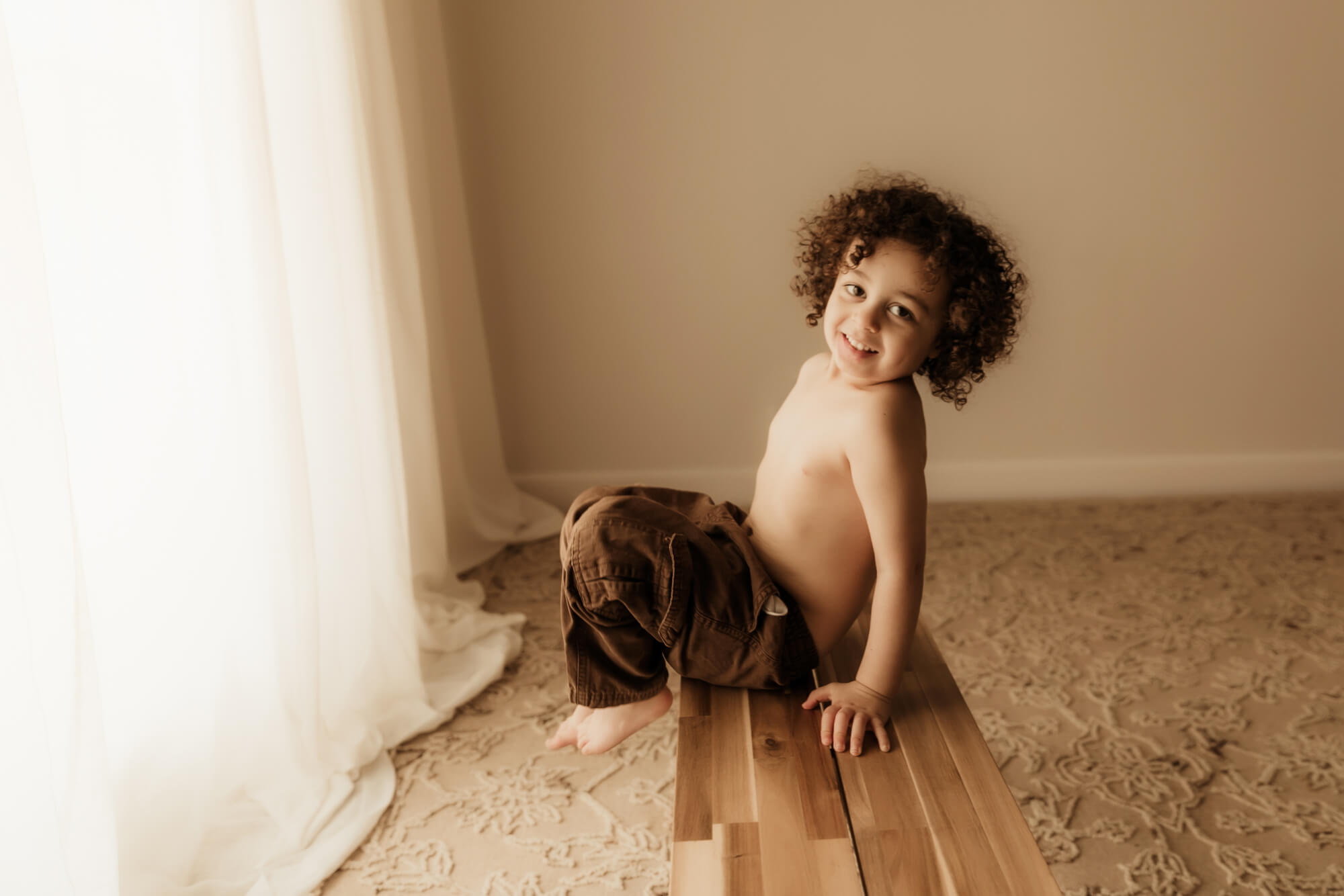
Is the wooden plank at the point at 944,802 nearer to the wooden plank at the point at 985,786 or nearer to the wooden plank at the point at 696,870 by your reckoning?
the wooden plank at the point at 985,786

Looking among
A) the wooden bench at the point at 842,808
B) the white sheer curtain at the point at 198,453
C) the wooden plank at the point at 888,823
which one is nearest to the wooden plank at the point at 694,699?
the wooden bench at the point at 842,808

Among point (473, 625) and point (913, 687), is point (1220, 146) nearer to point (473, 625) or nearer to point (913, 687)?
point (913, 687)

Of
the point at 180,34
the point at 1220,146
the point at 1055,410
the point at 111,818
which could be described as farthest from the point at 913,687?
the point at 1220,146

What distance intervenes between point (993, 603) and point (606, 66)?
1.48 meters

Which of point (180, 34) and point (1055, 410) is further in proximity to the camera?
point (1055, 410)

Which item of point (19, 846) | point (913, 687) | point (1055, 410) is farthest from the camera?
point (1055, 410)

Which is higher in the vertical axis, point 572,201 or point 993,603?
point 572,201

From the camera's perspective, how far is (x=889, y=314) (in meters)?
1.10

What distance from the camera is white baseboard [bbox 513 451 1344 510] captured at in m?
2.52

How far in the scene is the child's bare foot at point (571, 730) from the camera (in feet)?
4.09

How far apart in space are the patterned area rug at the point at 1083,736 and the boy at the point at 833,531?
0.98 ft

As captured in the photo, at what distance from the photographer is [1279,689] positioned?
1701 millimetres

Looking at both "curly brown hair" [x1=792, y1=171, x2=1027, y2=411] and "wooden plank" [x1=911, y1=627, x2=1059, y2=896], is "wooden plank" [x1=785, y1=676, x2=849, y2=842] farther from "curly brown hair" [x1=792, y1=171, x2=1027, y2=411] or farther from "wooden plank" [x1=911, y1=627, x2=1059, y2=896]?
"curly brown hair" [x1=792, y1=171, x2=1027, y2=411]

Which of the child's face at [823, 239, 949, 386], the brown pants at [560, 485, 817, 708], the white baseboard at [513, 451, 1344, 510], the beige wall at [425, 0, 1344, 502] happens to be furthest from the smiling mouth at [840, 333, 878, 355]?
the white baseboard at [513, 451, 1344, 510]
